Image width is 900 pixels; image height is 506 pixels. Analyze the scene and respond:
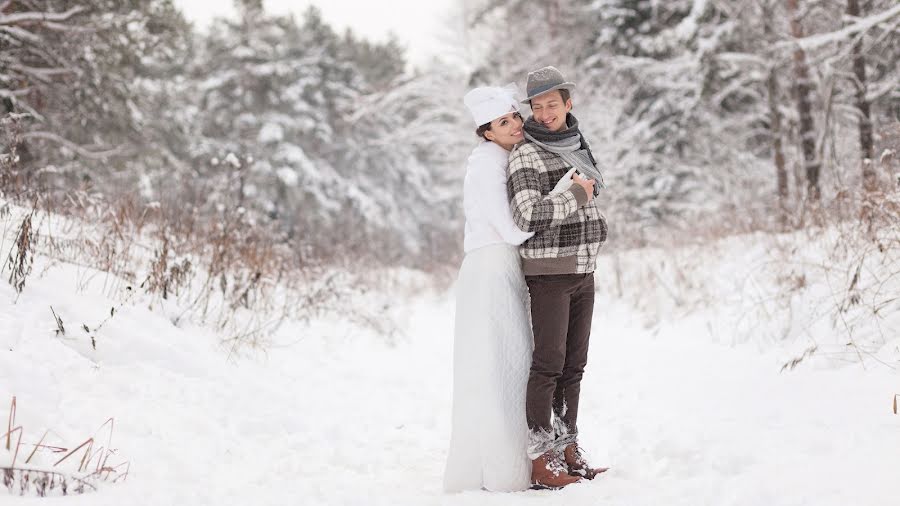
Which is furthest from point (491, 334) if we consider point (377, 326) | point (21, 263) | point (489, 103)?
point (377, 326)

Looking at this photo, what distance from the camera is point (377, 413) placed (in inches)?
160

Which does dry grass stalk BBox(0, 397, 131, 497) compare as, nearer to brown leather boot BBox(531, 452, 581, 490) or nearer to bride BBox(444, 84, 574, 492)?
bride BBox(444, 84, 574, 492)

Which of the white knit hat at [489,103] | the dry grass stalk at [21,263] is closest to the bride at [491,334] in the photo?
the white knit hat at [489,103]

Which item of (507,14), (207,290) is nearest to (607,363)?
(207,290)

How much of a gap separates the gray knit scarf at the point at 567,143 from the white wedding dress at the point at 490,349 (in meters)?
0.17

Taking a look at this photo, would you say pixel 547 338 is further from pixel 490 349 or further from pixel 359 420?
pixel 359 420

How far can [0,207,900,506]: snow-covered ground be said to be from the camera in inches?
89.0

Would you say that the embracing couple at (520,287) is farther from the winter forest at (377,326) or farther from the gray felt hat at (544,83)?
the winter forest at (377,326)

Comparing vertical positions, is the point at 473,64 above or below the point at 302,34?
below

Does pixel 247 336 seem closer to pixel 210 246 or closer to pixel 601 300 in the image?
pixel 210 246

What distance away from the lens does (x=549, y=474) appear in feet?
8.52

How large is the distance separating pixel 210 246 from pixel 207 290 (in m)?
1.23

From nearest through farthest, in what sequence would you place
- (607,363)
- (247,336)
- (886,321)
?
(886,321) < (247,336) < (607,363)

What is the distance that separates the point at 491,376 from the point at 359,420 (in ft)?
4.81
